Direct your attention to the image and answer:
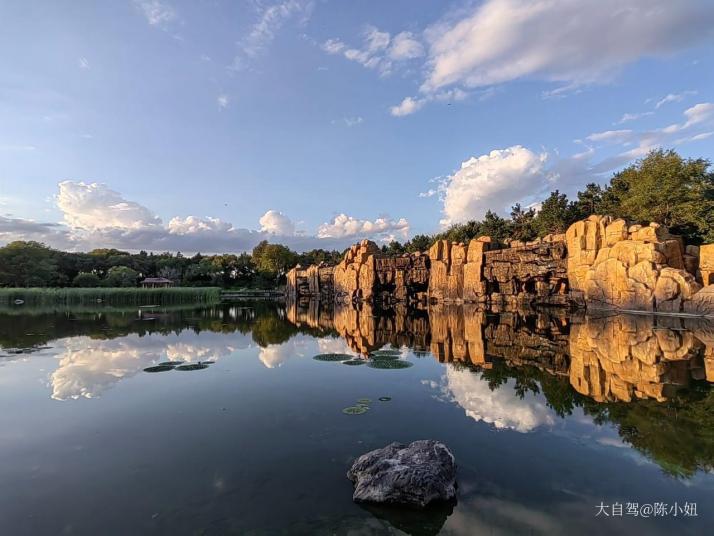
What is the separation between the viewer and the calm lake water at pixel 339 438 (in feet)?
11.9

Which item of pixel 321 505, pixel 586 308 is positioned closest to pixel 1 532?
pixel 321 505

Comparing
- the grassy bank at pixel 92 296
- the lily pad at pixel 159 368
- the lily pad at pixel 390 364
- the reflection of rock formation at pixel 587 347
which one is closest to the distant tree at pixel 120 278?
the grassy bank at pixel 92 296

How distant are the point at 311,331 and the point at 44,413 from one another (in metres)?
12.9

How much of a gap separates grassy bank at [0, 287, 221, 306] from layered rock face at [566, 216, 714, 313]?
131ft

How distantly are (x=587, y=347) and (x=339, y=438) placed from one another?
10470mm

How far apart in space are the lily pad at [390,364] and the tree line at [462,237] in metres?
25.6

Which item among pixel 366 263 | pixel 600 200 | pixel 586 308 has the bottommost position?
pixel 586 308

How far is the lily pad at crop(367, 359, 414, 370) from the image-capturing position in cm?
1038

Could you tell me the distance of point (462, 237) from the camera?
5059cm

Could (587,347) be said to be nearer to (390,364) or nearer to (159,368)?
(390,364)

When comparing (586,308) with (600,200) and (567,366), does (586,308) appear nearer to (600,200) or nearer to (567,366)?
(600,200)

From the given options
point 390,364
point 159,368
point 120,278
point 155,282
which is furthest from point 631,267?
point 120,278

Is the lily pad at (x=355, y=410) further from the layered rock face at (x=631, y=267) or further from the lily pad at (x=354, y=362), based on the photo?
the layered rock face at (x=631, y=267)

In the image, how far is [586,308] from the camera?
27375mm
